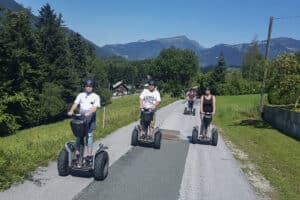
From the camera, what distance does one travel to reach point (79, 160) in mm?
8312

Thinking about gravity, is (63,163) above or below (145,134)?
above

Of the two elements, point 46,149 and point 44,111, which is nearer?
point 46,149

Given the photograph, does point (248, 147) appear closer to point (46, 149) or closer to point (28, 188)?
point (46, 149)

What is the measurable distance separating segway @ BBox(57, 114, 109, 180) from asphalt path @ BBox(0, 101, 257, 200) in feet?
0.58

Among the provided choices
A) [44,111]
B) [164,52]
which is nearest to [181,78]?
[164,52]

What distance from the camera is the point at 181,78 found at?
373ft

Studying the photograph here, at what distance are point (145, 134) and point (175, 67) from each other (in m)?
98.2

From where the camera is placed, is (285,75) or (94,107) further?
(285,75)

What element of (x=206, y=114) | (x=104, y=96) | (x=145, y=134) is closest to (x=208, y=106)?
(x=206, y=114)

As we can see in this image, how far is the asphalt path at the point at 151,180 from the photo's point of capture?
23.9 feet

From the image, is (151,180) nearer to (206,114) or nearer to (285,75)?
(206,114)

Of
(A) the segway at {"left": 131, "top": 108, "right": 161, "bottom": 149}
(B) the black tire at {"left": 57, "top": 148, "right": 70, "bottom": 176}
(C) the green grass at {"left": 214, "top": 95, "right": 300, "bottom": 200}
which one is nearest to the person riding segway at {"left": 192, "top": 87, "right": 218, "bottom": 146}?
(C) the green grass at {"left": 214, "top": 95, "right": 300, "bottom": 200}

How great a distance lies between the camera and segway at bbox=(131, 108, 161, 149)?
12.4 m

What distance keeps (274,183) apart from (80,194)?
480cm
